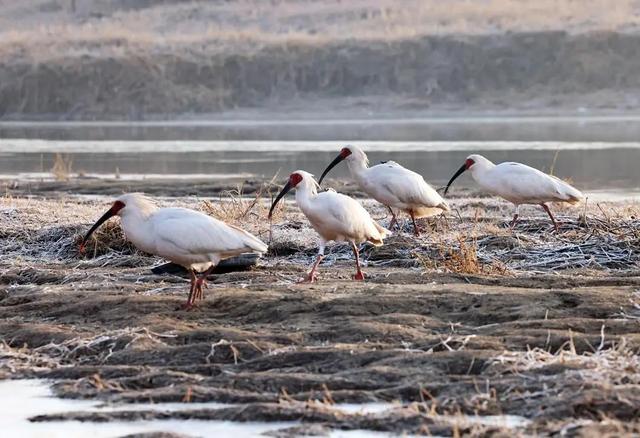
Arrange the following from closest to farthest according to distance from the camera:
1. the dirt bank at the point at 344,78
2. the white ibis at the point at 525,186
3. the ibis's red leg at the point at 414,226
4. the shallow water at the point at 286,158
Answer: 1. the ibis's red leg at the point at 414,226
2. the white ibis at the point at 525,186
3. the shallow water at the point at 286,158
4. the dirt bank at the point at 344,78

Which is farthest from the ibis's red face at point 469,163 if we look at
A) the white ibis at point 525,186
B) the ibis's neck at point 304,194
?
the ibis's neck at point 304,194

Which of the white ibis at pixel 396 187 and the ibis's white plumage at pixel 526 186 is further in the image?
the ibis's white plumage at pixel 526 186

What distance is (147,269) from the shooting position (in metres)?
10.6

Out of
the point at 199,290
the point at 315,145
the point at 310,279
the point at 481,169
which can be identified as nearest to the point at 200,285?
the point at 199,290

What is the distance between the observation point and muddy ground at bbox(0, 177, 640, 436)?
20.8ft

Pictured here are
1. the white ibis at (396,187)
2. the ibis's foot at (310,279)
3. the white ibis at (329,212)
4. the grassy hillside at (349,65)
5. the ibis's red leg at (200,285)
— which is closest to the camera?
the ibis's red leg at (200,285)

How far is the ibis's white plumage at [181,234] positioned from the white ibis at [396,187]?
3481 mm

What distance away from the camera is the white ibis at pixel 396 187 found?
1210cm

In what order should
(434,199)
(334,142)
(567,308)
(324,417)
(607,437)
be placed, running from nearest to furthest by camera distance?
(607,437)
(324,417)
(567,308)
(434,199)
(334,142)

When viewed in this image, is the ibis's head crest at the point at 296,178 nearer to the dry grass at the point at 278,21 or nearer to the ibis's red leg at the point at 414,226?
the ibis's red leg at the point at 414,226

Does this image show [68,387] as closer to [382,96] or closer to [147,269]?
[147,269]

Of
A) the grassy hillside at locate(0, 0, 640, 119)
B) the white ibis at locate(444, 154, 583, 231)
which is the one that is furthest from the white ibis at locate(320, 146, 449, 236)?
the grassy hillside at locate(0, 0, 640, 119)

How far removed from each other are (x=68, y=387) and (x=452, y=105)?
92.7 feet

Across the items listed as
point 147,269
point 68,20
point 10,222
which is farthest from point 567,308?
point 68,20
